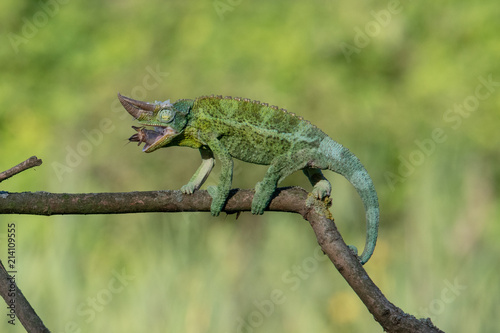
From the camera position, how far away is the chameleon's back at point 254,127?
2.32 meters

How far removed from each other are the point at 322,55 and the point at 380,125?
1.30 meters

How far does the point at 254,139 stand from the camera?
2.33 meters

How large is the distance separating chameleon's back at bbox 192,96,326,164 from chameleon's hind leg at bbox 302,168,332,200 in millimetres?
126

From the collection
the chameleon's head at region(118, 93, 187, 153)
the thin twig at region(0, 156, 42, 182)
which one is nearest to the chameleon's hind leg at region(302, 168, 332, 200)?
the chameleon's head at region(118, 93, 187, 153)

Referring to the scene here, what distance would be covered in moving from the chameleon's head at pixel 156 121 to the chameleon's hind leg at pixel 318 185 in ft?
1.56

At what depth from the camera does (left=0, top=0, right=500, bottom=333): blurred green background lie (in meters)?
4.99

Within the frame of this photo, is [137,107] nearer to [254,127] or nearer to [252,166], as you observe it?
[254,127]

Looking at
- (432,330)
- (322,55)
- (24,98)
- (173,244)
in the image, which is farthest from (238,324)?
(24,98)

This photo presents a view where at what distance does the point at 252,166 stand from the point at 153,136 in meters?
4.09

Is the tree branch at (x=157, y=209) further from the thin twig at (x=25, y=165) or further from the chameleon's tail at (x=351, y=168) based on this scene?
the chameleon's tail at (x=351, y=168)

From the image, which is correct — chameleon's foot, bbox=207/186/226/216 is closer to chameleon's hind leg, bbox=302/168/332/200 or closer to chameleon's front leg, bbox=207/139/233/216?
chameleon's front leg, bbox=207/139/233/216

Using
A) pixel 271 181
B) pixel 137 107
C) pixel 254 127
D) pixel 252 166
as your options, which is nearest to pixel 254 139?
pixel 254 127

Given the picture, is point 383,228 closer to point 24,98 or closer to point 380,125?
point 380,125

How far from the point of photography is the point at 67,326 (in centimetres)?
480
